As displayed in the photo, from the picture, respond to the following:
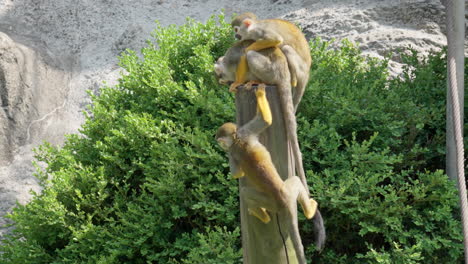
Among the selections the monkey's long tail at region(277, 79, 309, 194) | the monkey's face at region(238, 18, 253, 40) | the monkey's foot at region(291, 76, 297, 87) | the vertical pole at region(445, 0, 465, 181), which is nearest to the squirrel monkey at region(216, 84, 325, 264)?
the monkey's long tail at region(277, 79, 309, 194)

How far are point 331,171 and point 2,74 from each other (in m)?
4.94

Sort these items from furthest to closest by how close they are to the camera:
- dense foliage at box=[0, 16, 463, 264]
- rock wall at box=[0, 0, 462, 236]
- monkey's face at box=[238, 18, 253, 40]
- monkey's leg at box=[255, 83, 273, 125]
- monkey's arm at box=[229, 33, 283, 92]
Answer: rock wall at box=[0, 0, 462, 236]
dense foliage at box=[0, 16, 463, 264]
monkey's face at box=[238, 18, 253, 40]
monkey's arm at box=[229, 33, 283, 92]
monkey's leg at box=[255, 83, 273, 125]

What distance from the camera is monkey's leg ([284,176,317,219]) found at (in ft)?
6.83

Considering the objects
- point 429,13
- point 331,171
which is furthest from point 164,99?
point 429,13

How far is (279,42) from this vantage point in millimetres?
2234

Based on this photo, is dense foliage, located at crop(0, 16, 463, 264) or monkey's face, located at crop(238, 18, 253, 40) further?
dense foliage, located at crop(0, 16, 463, 264)

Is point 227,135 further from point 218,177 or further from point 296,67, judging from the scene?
point 218,177

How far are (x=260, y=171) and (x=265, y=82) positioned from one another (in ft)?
1.31

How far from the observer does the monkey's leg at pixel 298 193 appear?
82.0 inches

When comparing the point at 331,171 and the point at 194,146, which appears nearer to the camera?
the point at 331,171

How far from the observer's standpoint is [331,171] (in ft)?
11.4

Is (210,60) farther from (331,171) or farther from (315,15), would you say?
(315,15)

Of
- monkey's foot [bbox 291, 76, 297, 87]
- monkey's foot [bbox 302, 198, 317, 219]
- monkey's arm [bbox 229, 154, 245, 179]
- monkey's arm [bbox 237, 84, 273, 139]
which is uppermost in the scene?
monkey's foot [bbox 291, 76, 297, 87]

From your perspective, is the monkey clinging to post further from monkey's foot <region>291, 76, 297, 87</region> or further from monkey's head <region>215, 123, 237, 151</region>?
monkey's head <region>215, 123, 237, 151</region>
